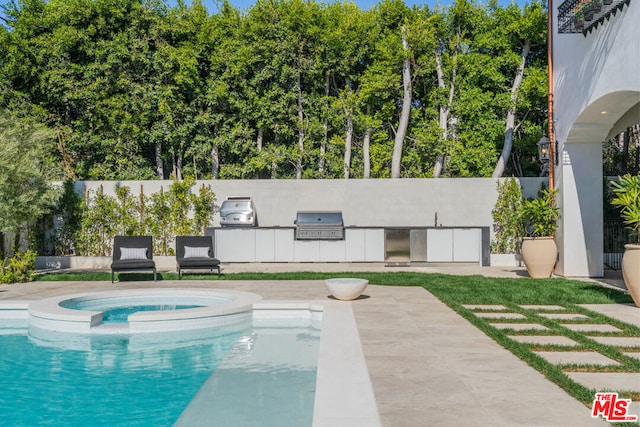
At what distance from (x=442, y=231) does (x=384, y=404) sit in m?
10.7

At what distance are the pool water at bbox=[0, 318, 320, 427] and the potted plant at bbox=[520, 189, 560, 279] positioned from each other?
19.1ft

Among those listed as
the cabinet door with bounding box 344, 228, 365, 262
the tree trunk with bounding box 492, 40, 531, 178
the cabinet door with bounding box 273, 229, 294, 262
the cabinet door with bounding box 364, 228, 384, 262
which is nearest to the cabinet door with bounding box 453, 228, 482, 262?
the cabinet door with bounding box 364, 228, 384, 262

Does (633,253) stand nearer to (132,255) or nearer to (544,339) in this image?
(544,339)

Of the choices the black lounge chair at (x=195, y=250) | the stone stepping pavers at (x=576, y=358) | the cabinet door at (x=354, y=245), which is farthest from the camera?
the cabinet door at (x=354, y=245)

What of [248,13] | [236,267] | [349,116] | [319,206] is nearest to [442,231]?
[319,206]

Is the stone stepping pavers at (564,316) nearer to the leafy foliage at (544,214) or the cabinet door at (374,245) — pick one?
the leafy foliage at (544,214)

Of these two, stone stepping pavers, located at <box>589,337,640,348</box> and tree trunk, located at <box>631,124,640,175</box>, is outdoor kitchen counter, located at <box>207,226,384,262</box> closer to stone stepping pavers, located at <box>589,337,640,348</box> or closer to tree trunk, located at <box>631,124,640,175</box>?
tree trunk, located at <box>631,124,640,175</box>

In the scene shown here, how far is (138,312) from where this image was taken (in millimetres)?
7004

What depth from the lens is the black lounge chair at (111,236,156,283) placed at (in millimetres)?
10562

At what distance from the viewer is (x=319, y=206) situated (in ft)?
49.4

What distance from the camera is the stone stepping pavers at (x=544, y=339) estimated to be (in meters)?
5.24

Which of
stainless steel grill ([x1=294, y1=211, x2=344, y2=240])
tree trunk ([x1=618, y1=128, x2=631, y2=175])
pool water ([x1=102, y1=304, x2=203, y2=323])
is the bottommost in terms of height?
pool water ([x1=102, y1=304, x2=203, y2=323])

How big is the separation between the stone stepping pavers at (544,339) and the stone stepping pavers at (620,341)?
0.30 m

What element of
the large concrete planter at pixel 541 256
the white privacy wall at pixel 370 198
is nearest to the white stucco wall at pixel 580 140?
→ the large concrete planter at pixel 541 256
